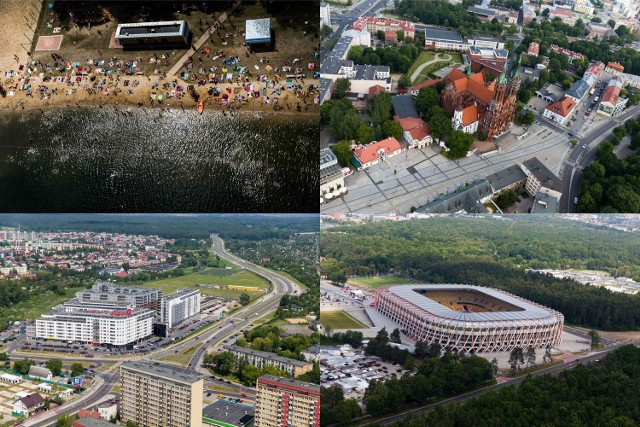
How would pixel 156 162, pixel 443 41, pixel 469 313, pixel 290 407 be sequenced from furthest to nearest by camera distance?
pixel 443 41
pixel 156 162
pixel 469 313
pixel 290 407

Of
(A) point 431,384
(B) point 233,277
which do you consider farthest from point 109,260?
(A) point 431,384

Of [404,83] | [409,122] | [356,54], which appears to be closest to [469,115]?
[409,122]

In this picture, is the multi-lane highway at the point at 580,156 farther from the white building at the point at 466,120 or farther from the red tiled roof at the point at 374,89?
the red tiled roof at the point at 374,89

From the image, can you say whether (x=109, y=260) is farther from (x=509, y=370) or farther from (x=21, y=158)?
(x=509, y=370)

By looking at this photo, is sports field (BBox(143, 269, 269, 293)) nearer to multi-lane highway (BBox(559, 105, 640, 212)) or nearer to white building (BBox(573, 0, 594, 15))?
multi-lane highway (BBox(559, 105, 640, 212))

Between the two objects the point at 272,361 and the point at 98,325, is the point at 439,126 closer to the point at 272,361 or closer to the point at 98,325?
the point at 272,361

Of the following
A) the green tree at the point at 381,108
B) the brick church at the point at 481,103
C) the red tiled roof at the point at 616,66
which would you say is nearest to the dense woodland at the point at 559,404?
the brick church at the point at 481,103

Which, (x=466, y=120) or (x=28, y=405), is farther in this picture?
(x=466, y=120)
